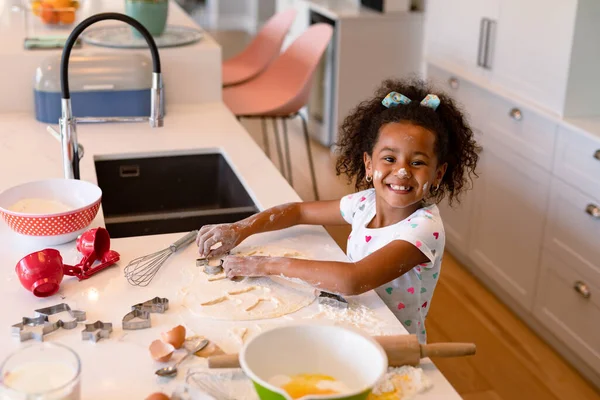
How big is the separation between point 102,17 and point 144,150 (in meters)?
0.65

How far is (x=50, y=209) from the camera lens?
176cm

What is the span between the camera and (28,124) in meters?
2.47

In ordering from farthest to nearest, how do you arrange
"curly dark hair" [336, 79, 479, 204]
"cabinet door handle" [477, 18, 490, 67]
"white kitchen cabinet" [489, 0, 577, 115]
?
"cabinet door handle" [477, 18, 490, 67]
"white kitchen cabinet" [489, 0, 577, 115]
"curly dark hair" [336, 79, 479, 204]

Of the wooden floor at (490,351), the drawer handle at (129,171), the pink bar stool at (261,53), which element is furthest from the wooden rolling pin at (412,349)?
the pink bar stool at (261,53)

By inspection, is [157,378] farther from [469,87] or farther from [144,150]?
[469,87]

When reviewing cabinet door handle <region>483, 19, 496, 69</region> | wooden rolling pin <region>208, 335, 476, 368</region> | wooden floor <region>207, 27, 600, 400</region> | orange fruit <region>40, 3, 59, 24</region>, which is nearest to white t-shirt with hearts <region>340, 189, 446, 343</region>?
wooden rolling pin <region>208, 335, 476, 368</region>

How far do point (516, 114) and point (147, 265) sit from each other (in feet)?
5.83

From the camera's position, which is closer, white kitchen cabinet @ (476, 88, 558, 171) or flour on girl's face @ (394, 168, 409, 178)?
flour on girl's face @ (394, 168, 409, 178)

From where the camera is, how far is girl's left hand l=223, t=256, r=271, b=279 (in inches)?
60.6

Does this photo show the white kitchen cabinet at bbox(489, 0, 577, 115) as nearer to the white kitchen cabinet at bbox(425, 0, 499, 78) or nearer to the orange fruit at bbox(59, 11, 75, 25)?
the white kitchen cabinet at bbox(425, 0, 499, 78)

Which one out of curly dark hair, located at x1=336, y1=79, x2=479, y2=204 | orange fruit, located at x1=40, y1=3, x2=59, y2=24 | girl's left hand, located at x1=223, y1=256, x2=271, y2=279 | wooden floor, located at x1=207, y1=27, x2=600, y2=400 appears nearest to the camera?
girl's left hand, located at x1=223, y1=256, x2=271, y2=279

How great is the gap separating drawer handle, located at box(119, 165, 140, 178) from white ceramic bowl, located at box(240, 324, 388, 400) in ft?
4.15

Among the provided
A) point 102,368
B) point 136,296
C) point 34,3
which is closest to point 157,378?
point 102,368

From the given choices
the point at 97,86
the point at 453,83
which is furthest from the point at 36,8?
the point at 453,83
